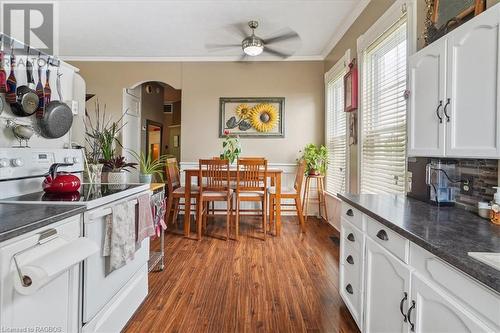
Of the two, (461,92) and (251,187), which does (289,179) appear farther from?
(461,92)

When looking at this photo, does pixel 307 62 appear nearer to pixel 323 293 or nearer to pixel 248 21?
pixel 248 21

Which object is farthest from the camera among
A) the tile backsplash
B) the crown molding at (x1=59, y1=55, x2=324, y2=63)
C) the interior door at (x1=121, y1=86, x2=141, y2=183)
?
the interior door at (x1=121, y1=86, x2=141, y2=183)

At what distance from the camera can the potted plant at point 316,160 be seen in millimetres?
4180

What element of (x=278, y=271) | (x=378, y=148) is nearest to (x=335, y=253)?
(x=278, y=271)

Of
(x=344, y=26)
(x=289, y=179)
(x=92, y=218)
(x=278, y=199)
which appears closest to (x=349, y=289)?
(x=92, y=218)

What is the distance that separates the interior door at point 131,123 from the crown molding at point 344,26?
11.7 feet

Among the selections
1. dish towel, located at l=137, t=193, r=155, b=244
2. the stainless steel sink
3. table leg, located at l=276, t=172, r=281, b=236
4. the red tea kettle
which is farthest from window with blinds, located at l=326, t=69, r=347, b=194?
the red tea kettle

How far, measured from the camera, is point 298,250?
3.07m

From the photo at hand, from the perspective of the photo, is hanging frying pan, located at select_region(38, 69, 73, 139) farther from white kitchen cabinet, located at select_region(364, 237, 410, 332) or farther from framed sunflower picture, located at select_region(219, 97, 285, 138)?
framed sunflower picture, located at select_region(219, 97, 285, 138)

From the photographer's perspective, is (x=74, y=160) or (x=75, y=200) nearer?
(x=75, y=200)

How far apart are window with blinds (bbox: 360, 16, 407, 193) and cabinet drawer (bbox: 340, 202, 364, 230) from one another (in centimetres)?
69

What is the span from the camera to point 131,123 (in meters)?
5.18

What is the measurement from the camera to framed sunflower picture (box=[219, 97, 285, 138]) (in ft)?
15.2

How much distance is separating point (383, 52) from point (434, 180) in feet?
4.90
